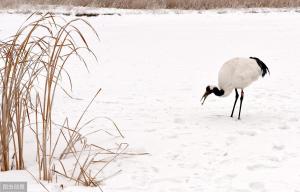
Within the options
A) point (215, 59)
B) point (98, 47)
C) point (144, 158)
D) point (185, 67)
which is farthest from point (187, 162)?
point (98, 47)

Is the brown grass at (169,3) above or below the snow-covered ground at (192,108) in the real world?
above

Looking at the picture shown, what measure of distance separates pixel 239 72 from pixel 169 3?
14.3 metres

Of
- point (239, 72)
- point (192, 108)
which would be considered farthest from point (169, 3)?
point (239, 72)

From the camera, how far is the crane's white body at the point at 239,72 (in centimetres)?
605

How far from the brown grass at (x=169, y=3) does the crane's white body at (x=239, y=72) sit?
13715 mm

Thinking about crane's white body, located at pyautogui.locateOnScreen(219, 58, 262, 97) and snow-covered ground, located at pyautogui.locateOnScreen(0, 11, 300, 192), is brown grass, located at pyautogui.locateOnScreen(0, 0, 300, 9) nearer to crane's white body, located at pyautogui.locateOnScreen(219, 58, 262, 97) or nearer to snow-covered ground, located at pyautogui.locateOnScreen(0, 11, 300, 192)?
snow-covered ground, located at pyautogui.locateOnScreen(0, 11, 300, 192)

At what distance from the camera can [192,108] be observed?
6.96 metres

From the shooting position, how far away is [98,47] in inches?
523

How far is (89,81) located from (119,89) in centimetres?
106

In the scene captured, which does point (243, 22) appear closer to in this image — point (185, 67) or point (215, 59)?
point (215, 59)

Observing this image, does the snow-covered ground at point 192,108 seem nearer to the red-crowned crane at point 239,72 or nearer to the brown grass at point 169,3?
the red-crowned crane at point 239,72

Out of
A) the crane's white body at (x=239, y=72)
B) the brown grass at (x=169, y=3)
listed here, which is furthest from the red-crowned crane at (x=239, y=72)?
the brown grass at (x=169, y=3)

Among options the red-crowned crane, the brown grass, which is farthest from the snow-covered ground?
the brown grass

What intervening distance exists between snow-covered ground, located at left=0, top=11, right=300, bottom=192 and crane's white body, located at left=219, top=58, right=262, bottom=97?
426 mm
